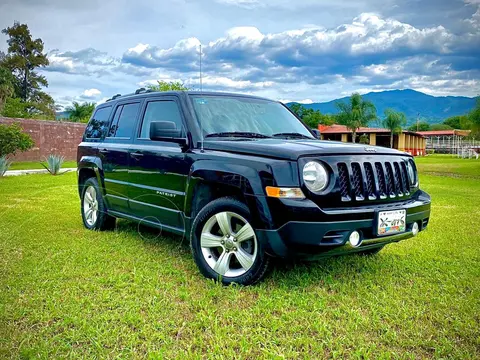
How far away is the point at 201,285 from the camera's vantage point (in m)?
3.98

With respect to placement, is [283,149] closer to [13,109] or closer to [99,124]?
[99,124]

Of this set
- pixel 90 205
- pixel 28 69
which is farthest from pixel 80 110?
pixel 90 205

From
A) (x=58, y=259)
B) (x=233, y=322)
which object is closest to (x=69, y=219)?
(x=58, y=259)

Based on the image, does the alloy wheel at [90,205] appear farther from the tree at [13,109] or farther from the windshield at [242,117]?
the tree at [13,109]

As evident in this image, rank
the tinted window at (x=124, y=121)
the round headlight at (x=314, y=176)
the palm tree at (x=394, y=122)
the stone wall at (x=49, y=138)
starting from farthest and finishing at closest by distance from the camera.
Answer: the palm tree at (x=394, y=122), the stone wall at (x=49, y=138), the tinted window at (x=124, y=121), the round headlight at (x=314, y=176)

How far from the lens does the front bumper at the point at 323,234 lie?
11.4ft

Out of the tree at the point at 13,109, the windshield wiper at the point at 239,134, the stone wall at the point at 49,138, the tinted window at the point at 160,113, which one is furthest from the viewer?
the tree at the point at 13,109

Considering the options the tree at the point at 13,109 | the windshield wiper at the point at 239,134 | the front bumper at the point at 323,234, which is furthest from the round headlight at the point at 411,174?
the tree at the point at 13,109

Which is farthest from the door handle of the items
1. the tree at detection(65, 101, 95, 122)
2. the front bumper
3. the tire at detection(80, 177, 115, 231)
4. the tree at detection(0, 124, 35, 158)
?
the tree at detection(65, 101, 95, 122)

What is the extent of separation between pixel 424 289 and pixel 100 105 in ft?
16.5

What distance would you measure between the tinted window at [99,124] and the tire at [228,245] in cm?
280

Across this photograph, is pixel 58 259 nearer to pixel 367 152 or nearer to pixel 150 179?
pixel 150 179

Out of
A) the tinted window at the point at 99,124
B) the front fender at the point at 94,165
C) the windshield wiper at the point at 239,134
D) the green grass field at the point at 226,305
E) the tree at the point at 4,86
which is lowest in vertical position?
the green grass field at the point at 226,305

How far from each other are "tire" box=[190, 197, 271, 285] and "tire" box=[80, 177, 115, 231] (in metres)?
2.49
